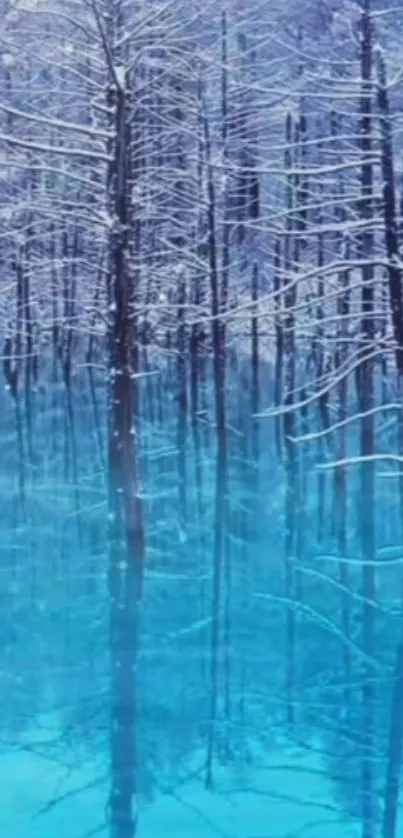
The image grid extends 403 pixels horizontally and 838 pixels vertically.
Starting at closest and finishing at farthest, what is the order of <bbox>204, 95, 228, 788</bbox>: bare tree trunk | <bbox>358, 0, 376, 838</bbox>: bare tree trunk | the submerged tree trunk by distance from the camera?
<bbox>358, 0, 376, 838</bbox>: bare tree trunk < <bbox>204, 95, 228, 788</bbox>: bare tree trunk < the submerged tree trunk

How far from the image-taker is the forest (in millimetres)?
10344

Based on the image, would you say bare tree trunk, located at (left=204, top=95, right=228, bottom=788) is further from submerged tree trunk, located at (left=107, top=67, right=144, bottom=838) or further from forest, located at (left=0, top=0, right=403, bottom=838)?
submerged tree trunk, located at (left=107, top=67, right=144, bottom=838)

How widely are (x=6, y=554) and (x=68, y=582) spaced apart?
6.47 feet

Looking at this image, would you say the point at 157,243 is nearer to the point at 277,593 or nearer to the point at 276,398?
the point at 276,398

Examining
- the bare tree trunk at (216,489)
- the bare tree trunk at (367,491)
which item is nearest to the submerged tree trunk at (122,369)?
the bare tree trunk at (216,489)

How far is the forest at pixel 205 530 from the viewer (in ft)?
33.9

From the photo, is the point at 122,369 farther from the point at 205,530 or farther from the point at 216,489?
the point at 216,489

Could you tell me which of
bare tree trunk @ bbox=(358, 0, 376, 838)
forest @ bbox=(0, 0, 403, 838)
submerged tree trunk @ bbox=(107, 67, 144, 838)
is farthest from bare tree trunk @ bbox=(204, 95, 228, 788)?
bare tree trunk @ bbox=(358, 0, 376, 838)

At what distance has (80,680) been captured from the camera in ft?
41.7

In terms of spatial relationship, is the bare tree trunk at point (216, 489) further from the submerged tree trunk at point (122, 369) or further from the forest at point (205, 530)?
the submerged tree trunk at point (122, 369)

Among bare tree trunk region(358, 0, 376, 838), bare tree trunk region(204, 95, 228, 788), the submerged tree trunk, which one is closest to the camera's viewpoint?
bare tree trunk region(358, 0, 376, 838)

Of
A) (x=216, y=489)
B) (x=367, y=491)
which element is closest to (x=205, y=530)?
(x=216, y=489)

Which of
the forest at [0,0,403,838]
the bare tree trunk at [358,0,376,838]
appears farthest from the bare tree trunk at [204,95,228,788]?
the bare tree trunk at [358,0,376,838]

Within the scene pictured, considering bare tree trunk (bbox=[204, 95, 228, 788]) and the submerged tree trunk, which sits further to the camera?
the submerged tree trunk
